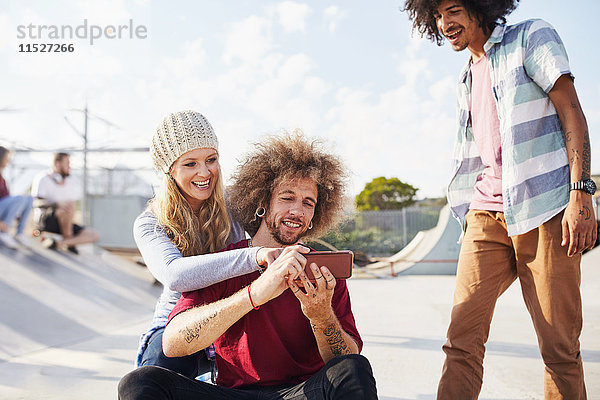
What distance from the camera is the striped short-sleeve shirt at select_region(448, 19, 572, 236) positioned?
167cm

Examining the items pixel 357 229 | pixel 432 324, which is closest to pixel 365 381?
pixel 432 324

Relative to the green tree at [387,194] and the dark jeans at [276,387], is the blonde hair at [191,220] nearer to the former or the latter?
the dark jeans at [276,387]

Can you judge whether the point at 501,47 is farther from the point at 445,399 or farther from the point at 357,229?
the point at 357,229

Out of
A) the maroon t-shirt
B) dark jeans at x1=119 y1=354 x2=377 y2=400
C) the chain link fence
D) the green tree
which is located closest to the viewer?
dark jeans at x1=119 y1=354 x2=377 y2=400

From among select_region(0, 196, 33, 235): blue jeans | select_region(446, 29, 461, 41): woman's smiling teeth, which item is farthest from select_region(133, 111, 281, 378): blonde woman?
select_region(0, 196, 33, 235): blue jeans

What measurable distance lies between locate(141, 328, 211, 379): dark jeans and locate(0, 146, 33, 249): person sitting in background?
601cm

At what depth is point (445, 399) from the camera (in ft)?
5.62

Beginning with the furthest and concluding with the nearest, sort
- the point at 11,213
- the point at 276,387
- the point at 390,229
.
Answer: the point at 390,229 < the point at 11,213 < the point at 276,387

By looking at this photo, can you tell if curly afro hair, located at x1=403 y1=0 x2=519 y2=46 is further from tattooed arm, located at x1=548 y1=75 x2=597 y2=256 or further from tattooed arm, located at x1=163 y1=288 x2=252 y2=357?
tattooed arm, located at x1=163 y1=288 x2=252 y2=357

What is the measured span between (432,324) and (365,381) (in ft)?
12.1

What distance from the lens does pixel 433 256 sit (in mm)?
12766

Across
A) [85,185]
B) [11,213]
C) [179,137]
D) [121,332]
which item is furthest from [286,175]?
[85,185]

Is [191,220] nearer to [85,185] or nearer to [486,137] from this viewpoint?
[486,137]

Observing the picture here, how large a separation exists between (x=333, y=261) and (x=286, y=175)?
523 mm
